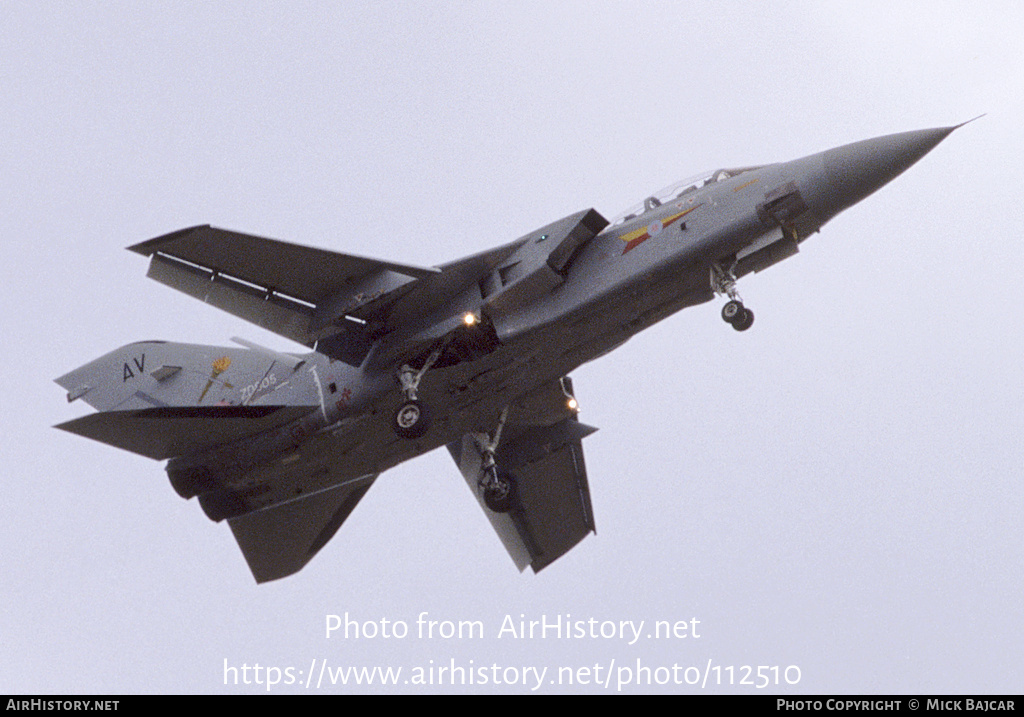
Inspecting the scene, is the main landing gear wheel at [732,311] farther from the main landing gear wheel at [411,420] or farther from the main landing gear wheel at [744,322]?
the main landing gear wheel at [411,420]

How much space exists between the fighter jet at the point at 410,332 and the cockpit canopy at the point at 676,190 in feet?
0.14

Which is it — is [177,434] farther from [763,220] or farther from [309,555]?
[763,220]

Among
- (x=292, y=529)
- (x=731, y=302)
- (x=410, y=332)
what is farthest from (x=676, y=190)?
(x=292, y=529)

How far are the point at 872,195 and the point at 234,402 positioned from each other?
39.6 feet

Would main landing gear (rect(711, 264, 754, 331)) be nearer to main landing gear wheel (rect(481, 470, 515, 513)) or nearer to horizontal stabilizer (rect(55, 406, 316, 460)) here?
main landing gear wheel (rect(481, 470, 515, 513))

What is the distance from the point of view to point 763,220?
73.9 ft

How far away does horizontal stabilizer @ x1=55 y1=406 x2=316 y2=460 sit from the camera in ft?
83.1

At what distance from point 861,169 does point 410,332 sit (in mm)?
8101

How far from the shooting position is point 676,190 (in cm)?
2372

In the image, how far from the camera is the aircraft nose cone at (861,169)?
22203 mm

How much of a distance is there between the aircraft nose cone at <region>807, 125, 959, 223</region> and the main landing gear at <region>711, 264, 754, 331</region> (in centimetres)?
178

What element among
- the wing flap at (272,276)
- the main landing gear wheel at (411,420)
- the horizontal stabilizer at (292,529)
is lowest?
the horizontal stabilizer at (292,529)

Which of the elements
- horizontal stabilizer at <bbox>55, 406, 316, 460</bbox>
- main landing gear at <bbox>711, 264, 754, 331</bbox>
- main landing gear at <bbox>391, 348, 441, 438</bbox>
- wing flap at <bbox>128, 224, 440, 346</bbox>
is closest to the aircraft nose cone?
main landing gear at <bbox>711, 264, 754, 331</bbox>

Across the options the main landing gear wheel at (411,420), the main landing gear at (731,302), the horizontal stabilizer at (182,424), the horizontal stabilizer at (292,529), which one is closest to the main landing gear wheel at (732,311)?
the main landing gear at (731,302)
